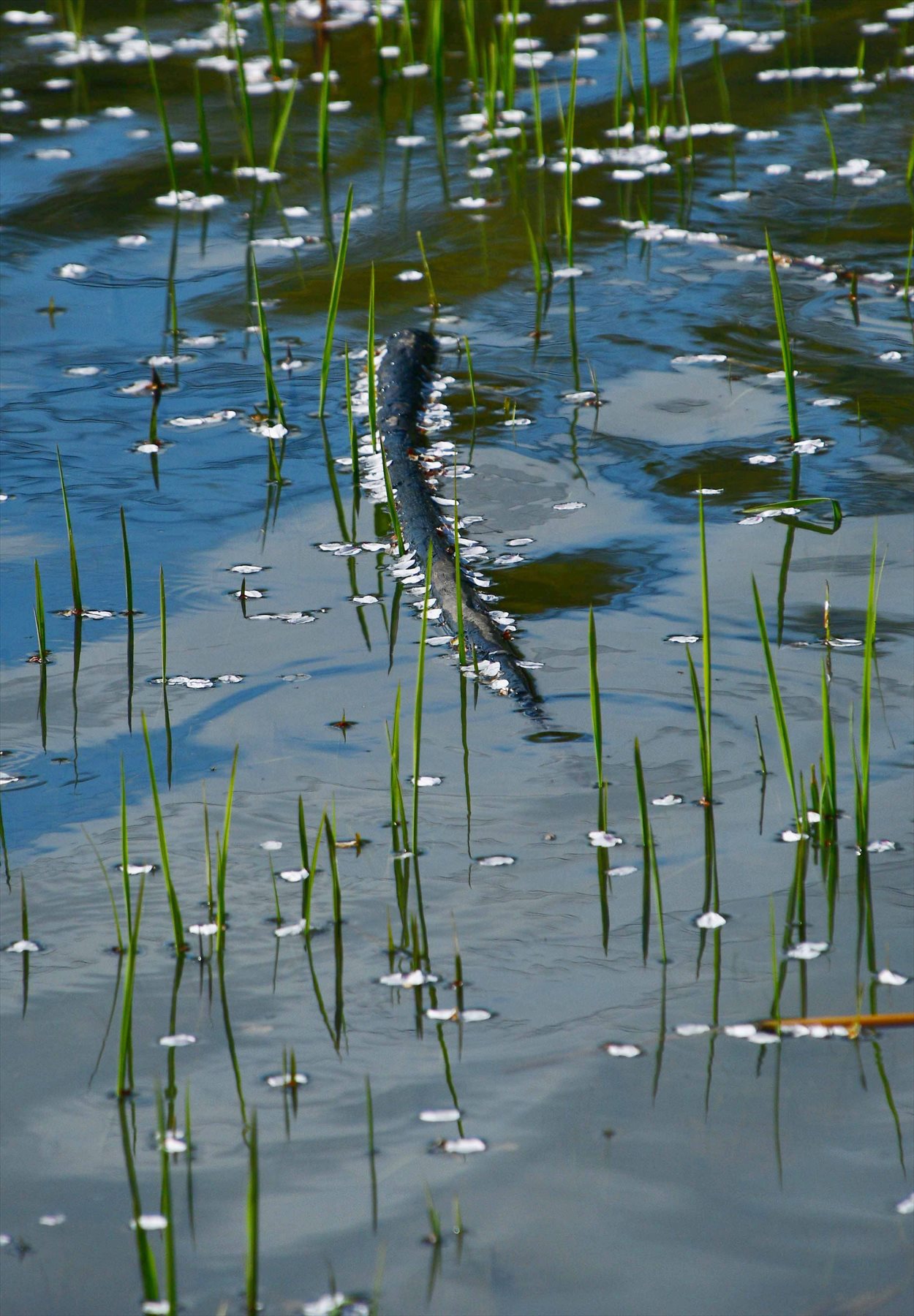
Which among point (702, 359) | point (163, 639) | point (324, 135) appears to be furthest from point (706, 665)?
point (324, 135)

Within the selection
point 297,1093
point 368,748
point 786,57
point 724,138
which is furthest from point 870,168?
point 297,1093

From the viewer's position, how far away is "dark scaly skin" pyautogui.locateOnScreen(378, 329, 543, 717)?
4.40 meters

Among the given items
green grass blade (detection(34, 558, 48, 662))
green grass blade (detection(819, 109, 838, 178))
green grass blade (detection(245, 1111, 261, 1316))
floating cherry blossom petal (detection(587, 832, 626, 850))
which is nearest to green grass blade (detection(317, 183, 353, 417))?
green grass blade (detection(34, 558, 48, 662))

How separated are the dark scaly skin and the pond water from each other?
0.11 meters

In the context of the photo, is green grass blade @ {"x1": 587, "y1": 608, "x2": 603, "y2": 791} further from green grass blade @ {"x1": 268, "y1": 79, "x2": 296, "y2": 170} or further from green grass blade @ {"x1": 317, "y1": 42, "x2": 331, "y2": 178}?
green grass blade @ {"x1": 268, "y1": 79, "x2": 296, "y2": 170}

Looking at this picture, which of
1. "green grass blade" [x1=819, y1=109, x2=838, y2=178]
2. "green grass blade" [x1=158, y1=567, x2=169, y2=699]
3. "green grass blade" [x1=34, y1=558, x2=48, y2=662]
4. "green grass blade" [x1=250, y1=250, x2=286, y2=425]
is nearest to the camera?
"green grass blade" [x1=158, y1=567, x2=169, y2=699]

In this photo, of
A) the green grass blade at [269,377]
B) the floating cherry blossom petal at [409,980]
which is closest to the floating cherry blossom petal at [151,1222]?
the floating cherry blossom petal at [409,980]

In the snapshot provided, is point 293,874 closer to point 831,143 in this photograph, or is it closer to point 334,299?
point 334,299

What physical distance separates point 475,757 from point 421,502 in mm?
1448

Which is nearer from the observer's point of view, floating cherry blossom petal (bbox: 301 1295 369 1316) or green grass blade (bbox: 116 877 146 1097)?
floating cherry blossom petal (bbox: 301 1295 369 1316)

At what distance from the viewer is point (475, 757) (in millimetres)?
4023

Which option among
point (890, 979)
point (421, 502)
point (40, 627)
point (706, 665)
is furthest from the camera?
point (421, 502)

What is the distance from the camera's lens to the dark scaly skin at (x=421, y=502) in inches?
173

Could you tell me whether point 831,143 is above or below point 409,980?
above
